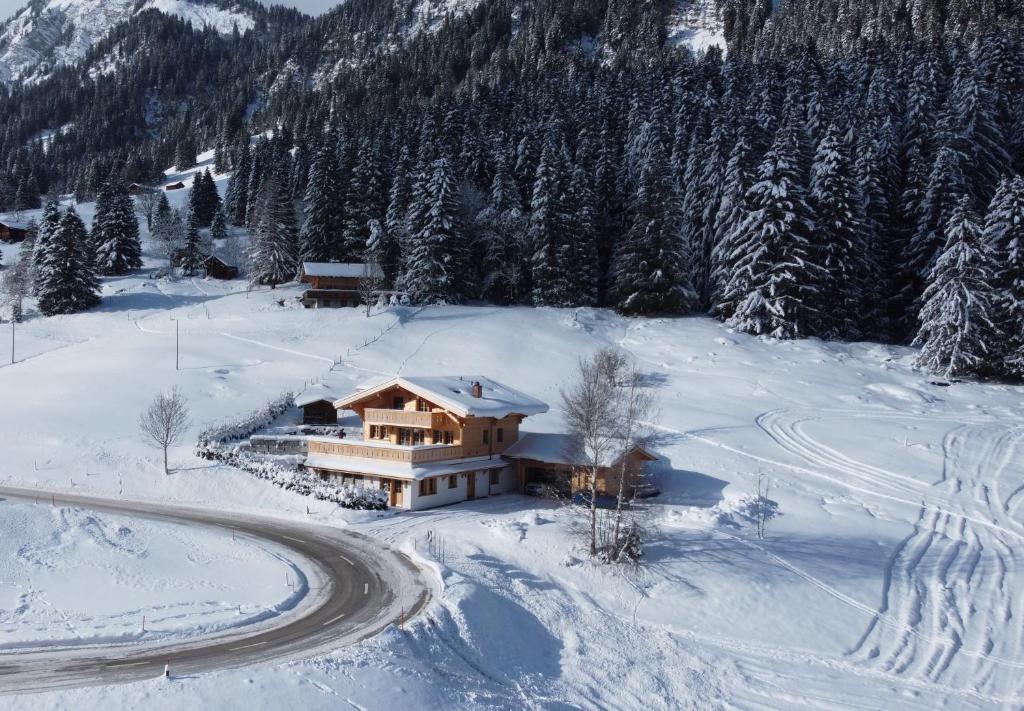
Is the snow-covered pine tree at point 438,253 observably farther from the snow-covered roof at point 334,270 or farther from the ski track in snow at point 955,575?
the ski track in snow at point 955,575

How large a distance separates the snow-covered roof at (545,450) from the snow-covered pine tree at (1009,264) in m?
30.1

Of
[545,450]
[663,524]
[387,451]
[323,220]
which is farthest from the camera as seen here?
[323,220]

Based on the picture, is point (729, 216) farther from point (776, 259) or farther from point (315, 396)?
point (315, 396)

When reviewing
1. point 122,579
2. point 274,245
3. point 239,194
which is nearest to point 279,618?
point 122,579

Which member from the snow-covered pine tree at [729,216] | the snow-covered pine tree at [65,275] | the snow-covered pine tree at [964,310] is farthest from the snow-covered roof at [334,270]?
the snow-covered pine tree at [964,310]

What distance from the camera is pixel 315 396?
4403 centimetres

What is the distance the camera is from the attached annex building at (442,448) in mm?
33812

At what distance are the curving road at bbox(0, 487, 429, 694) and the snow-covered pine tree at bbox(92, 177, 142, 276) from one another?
59459 millimetres

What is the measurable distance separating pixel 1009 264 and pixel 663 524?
38.3 metres

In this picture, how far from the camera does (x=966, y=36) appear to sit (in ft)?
318

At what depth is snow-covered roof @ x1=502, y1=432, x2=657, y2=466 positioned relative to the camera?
35688 millimetres

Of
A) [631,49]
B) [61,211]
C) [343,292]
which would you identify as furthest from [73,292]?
[631,49]

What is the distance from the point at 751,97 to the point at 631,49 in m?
78.5

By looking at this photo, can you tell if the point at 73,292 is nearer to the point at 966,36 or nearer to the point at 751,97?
the point at 751,97
